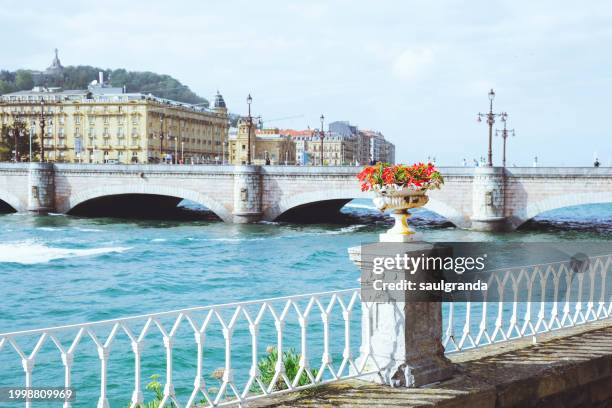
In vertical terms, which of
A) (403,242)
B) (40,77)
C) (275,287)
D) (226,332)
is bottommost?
(275,287)

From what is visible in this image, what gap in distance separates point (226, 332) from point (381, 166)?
2176 mm

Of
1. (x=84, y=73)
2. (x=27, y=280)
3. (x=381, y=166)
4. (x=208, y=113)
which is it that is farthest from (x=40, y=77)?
(x=381, y=166)

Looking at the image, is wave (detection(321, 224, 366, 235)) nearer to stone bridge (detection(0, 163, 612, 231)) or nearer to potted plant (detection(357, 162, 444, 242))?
stone bridge (detection(0, 163, 612, 231))

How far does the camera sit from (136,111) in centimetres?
10788

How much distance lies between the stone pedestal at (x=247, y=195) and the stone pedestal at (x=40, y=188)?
14062mm

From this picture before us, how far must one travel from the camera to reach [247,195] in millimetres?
45750

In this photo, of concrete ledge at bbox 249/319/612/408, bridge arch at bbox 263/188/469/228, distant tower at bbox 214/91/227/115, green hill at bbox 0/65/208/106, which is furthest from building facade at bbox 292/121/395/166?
concrete ledge at bbox 249/319/612/408

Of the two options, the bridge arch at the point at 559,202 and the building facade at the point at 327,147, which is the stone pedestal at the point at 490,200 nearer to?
the bridge arch at the point at 559,202

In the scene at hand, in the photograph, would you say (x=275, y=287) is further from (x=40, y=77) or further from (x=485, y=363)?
(x=40, y=77)

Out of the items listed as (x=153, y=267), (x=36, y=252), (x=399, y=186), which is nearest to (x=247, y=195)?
(x=36, y=252)

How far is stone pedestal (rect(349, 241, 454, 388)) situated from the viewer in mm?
6539

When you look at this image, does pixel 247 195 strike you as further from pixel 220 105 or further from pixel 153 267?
pixel 220 105

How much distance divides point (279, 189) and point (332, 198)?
11.6 feet

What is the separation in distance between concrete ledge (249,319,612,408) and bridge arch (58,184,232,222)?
3931 cm
